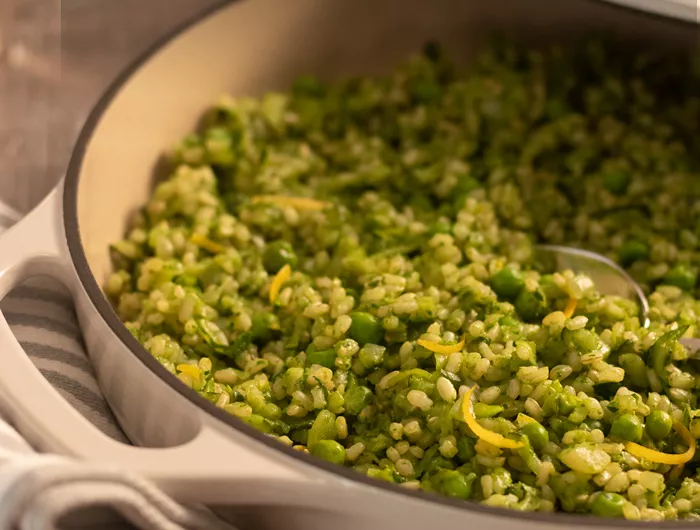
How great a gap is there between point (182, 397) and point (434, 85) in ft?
4.28

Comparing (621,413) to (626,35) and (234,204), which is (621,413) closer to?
(234,204)

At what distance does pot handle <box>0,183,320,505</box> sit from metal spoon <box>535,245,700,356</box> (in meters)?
0.92

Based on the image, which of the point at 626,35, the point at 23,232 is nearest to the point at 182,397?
the point at 23,232

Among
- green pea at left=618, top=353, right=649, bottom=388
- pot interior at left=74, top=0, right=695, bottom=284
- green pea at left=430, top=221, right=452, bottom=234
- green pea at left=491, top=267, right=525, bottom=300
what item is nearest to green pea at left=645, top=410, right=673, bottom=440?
green pea at left=618, top=353, right=649, bottom=388

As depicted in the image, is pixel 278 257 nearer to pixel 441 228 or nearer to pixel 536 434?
pixel 441 228

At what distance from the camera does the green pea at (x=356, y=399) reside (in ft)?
4.58

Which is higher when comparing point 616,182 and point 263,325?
point 616,182

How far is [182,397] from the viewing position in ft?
3.86

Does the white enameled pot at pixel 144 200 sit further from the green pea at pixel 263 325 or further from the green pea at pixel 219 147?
the green pea at pixel 263 325

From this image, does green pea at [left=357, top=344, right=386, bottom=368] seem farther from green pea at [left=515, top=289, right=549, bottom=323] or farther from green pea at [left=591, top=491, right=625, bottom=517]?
green pea at [left=591, top=491, right=625, bottom=517]

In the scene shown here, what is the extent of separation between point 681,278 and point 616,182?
0.32 meters

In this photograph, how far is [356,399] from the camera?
1.40 meters

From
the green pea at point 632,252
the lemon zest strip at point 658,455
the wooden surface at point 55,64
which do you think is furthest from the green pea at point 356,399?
the wooden surface at point 55,64

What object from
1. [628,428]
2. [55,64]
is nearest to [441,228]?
[628,428]
